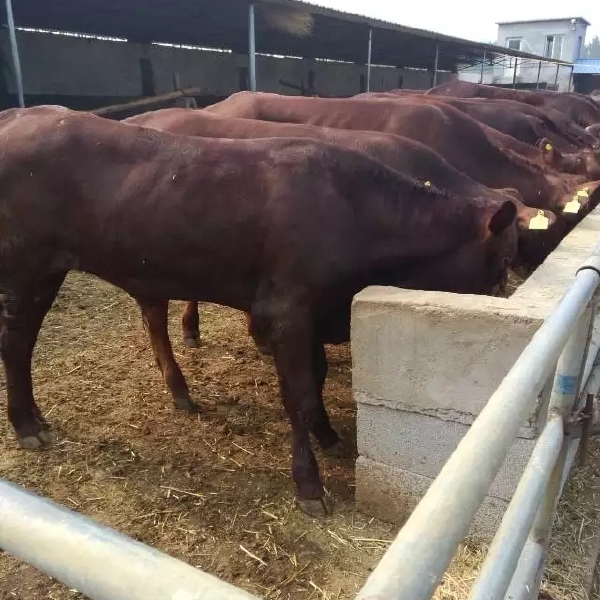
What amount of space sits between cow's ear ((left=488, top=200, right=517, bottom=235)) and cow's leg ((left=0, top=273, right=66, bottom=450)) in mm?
2334

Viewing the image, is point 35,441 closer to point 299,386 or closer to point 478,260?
point 299,386

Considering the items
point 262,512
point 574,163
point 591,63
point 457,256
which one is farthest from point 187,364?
point 591,63

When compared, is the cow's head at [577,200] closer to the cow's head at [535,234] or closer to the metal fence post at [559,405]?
the cow's head at [535,234]

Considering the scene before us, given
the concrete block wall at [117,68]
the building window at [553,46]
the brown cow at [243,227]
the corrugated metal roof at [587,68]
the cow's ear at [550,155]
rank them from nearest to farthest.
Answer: the brown cow at [243,227] < the cow's ear at [550,155] < the concrete block wall at [117,68] < the corrugated metal roof at [587,68] < the building window at [553,46]

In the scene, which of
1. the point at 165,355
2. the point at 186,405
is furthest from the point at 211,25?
the point at 186,405

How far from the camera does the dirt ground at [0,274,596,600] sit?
2.64 metres

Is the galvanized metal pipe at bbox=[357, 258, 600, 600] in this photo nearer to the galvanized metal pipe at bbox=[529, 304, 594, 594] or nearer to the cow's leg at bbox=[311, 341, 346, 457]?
the galvanized metal pipe at bbox=[529, 304, 594, 594]

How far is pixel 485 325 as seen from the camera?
246 centimetres

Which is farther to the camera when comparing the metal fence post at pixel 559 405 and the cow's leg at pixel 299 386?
the cow's leg at pixel 299 386

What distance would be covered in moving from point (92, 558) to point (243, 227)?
238 centimetres

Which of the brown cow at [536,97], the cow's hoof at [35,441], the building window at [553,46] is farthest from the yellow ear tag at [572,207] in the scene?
the building window at [553,46]

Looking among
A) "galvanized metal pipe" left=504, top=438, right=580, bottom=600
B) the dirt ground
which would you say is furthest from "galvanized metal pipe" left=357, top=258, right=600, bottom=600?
the dirt ground

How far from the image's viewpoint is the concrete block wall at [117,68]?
1202 cm

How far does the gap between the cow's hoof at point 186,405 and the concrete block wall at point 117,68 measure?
373 inches
